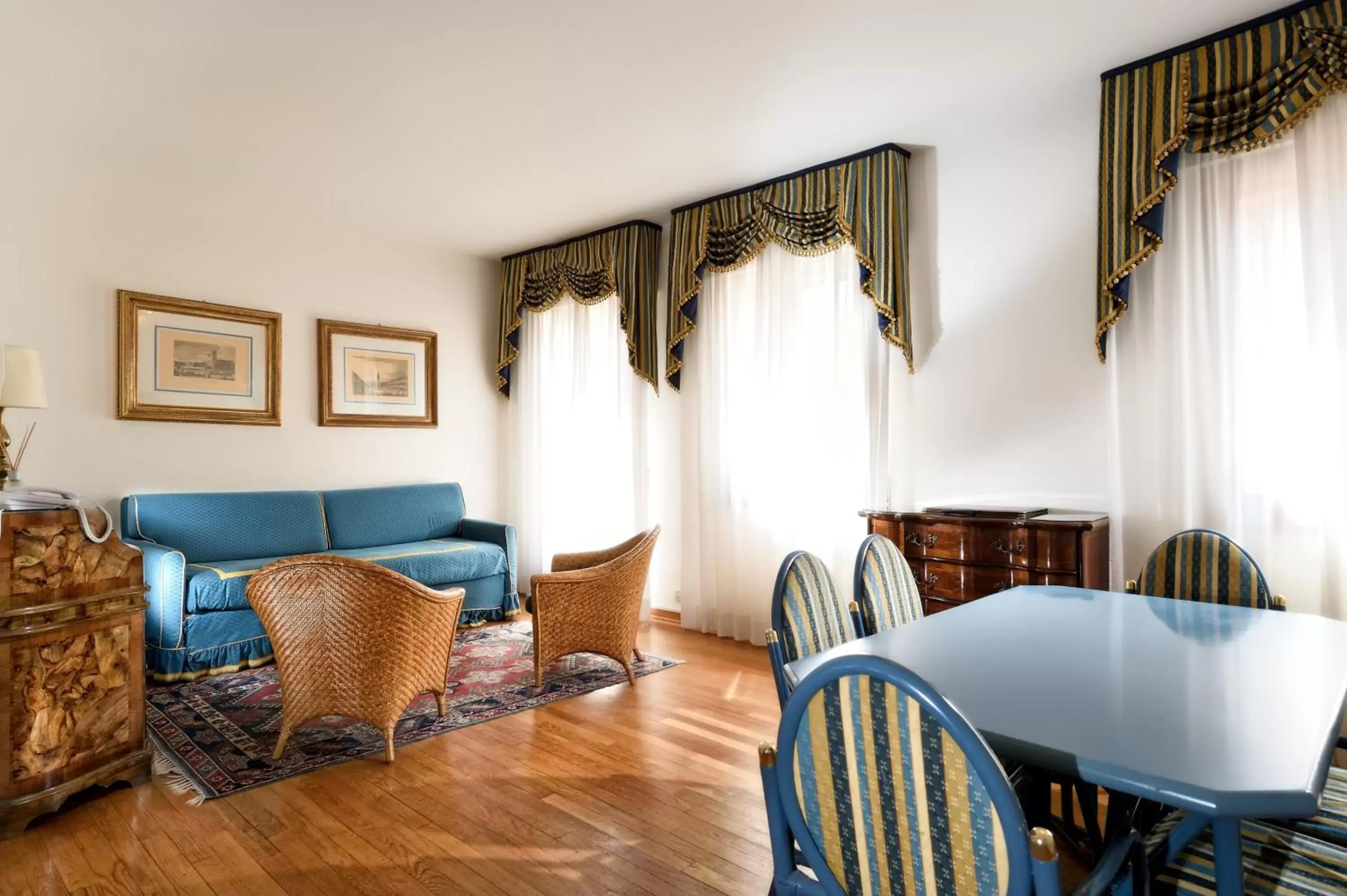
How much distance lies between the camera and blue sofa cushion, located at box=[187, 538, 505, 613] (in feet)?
13.0

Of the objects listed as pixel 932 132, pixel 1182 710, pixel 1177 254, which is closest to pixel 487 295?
pixel 932 132

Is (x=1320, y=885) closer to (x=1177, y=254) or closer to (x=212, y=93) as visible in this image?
(x=1177, y=254)

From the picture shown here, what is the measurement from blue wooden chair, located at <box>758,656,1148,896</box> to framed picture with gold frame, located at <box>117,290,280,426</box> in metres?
4.71

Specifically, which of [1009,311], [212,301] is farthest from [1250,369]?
[212,301]

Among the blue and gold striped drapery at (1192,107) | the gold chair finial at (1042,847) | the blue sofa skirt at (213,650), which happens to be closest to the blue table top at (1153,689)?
the gold chair finial at (1042,847)

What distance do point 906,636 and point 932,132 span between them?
2944 mm

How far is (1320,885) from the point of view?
1235 mm

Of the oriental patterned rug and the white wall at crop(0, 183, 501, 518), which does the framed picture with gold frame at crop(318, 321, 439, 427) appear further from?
the oriental patterned rug

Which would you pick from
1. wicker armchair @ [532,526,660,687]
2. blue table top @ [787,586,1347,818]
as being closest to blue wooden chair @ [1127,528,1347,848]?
blue table top @ [787,586,1347,818]

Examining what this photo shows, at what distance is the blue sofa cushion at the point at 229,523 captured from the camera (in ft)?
14.3

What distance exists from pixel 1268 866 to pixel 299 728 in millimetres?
3199

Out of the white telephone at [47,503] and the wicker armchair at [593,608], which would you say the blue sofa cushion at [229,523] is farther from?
the wicker armchair at [593,608]

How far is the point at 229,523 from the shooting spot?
15.1ft

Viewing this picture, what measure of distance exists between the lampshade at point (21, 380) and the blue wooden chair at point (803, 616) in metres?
3.13
